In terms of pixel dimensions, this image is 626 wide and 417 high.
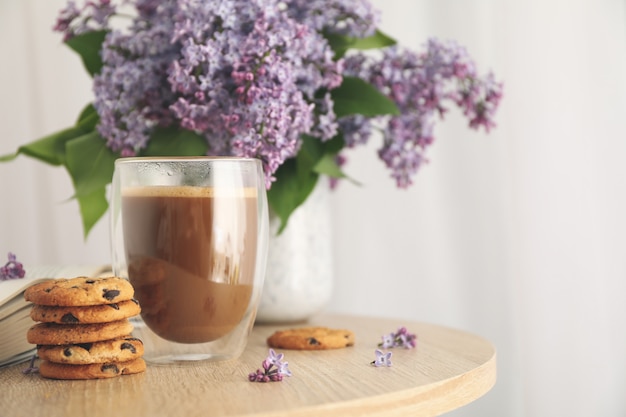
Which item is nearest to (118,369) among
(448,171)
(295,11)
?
(295,11)

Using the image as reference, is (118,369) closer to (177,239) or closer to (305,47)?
(177,239)

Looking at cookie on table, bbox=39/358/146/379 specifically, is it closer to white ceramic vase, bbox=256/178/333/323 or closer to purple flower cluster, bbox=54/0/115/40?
white ceramic vase, bbox=256/178/333/323

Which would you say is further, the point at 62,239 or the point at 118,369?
the point at 62,239

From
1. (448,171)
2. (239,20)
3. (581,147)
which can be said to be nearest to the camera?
(239,20)

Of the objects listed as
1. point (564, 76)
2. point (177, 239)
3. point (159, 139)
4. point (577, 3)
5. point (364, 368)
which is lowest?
point (364, 368)

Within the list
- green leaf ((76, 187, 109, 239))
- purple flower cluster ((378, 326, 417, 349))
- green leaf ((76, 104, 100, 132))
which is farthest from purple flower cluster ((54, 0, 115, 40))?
purple flower cluster ((378, 326, 417, 349))

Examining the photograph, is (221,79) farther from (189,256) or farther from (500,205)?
(500,205)

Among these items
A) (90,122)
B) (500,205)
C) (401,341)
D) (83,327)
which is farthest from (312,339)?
(500,205)
